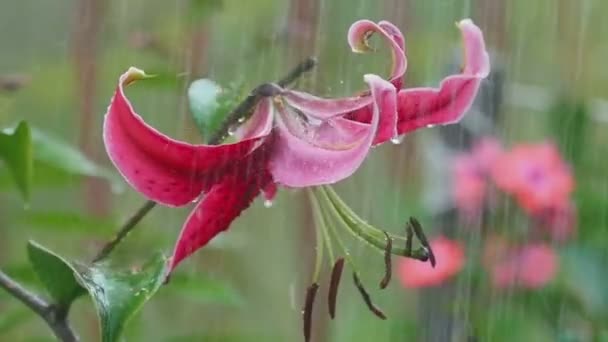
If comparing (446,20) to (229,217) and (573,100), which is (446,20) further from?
(229,217)

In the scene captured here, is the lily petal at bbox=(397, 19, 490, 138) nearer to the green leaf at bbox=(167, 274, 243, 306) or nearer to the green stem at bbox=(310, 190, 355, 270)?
the green stem at bbox=(310, 190, 355, 270)

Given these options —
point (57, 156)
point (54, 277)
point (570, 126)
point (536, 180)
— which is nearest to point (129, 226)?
point (54, 277)

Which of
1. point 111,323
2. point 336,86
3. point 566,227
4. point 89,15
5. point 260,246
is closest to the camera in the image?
point 111,323

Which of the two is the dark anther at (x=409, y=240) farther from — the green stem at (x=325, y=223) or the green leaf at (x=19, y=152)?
the green leaf at (x=19, y=152)

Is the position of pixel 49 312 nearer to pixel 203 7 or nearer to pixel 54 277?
pixel 54 277

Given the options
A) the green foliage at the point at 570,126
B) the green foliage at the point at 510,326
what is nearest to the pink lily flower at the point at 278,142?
the green foliage at the point at 510,326

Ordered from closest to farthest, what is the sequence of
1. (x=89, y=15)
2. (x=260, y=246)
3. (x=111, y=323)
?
1. (x=111, y=323)
2. (x=89, y=15)
3. (x=260, y=246)

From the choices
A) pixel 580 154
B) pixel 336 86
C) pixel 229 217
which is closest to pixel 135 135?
pixel 229 217
